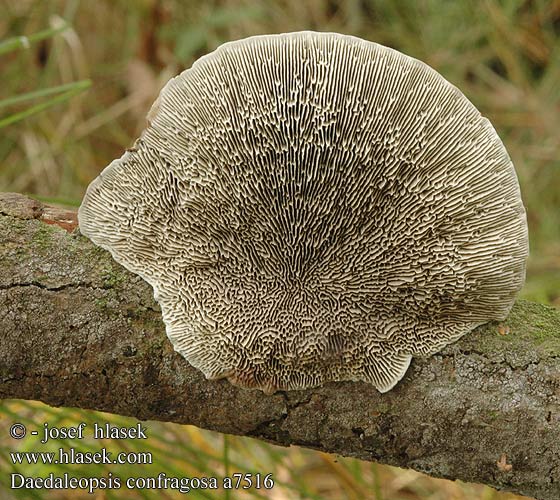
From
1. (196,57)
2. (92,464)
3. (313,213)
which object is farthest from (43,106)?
(196,57)

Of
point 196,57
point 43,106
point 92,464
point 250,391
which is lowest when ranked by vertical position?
point 92,464

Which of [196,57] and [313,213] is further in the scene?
[196,57]

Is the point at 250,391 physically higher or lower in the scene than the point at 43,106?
lower

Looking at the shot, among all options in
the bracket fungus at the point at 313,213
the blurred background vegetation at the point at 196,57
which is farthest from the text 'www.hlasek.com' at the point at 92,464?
the blurred background vegetation at the point at 196,57

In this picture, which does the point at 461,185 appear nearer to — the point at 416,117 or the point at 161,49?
the point at 416,117

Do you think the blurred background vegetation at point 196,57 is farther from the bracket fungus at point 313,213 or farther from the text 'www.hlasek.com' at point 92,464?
the bracket fungus at point 313,213

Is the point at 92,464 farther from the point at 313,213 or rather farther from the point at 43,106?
the point at 313,213

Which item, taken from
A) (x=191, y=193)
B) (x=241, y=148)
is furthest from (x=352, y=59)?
(x=191, y=193)
